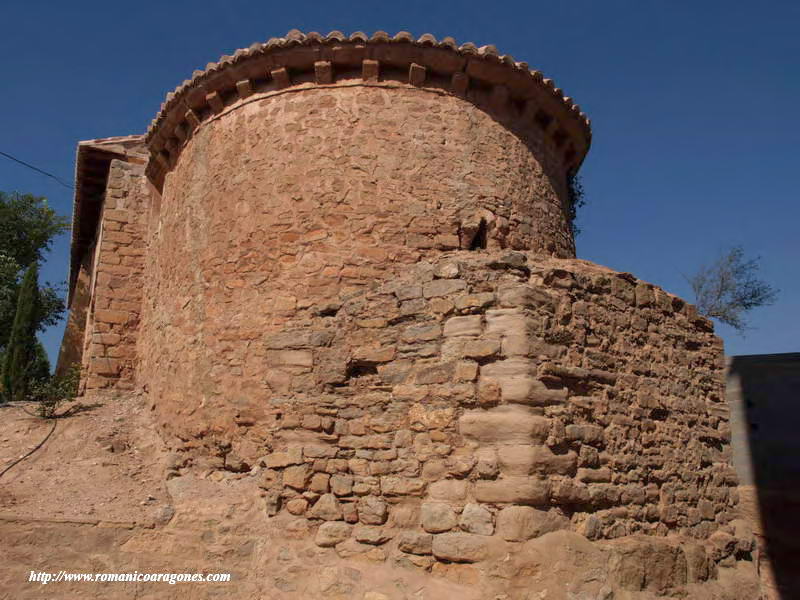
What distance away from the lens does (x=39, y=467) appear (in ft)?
24.1

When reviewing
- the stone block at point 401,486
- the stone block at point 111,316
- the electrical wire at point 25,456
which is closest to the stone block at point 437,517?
the stone block at point 401,486

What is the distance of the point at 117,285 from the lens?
10.6m

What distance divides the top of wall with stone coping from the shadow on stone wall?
4.00 meters

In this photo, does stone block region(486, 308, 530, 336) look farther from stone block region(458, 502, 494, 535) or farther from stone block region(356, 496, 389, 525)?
stone block region(356, 496, 389, 525)

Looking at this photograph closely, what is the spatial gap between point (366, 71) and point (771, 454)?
612 cm

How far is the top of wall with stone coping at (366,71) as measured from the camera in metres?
7.72

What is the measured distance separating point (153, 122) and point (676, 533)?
8.03 metres

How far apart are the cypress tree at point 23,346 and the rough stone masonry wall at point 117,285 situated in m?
3.42

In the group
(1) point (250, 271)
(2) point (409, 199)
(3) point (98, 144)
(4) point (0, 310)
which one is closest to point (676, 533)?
(2) point (409, 199)

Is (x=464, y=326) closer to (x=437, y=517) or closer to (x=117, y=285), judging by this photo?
(x=437, y=517)

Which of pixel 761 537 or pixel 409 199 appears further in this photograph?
pixel 409 199

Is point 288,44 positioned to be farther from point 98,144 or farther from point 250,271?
point 98,144

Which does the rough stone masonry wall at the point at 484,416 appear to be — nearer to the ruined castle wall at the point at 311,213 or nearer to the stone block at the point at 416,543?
the stone block at the point at 416,543

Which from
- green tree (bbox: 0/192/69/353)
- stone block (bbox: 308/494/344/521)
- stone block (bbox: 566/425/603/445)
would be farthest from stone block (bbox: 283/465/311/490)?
green tree (bbox: 0/192/69/353)
